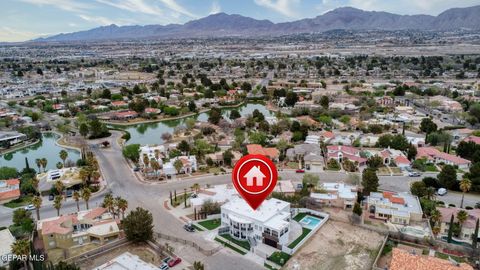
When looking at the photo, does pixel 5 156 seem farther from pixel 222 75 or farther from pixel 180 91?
pixel 222 75

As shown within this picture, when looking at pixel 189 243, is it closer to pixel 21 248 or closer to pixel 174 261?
pixel 174 261

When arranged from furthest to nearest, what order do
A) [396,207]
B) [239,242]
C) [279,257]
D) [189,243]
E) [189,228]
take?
[396,207]
[189,228]
[239,242]
[189,243]
[279,257]

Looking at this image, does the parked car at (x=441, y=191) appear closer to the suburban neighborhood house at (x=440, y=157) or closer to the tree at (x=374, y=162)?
the tree at (x=374, y=162)

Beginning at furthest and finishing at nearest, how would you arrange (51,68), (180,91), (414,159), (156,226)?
(51,68) → (180,91) → (414,159) → (156,226)

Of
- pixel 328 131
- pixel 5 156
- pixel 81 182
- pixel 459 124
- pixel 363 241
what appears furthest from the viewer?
pixel 459 124

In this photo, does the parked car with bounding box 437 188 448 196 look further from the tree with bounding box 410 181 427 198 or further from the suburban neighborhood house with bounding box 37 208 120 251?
the suburban neighborhood house with bounding box 37 208 120 251

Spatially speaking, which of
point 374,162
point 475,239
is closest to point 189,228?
point 475,239

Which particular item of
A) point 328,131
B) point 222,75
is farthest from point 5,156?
point 222,75

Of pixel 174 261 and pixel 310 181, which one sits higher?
pixel 310 181
